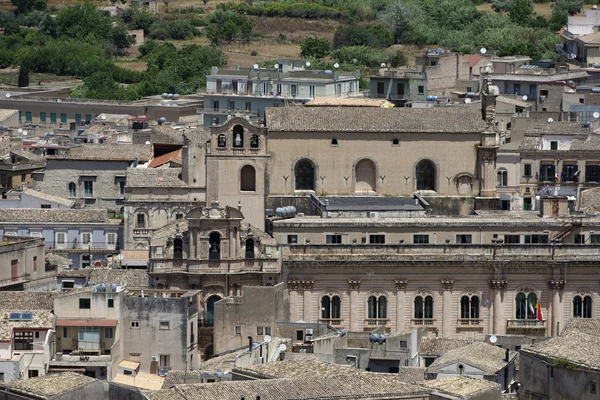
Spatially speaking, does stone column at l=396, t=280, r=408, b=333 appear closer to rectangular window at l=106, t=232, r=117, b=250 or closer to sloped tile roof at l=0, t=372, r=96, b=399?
sloped tile roof at l=0, t=372, r=96, b=399

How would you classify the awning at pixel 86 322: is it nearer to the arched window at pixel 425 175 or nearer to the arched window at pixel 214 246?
the arched window at pixel 214 246

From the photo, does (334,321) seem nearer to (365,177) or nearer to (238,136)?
(238,136)

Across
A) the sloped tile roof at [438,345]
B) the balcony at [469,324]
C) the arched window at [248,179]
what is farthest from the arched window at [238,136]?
the sloped tile roof at [438,345]

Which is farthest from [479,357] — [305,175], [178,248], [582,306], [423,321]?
[305,175]

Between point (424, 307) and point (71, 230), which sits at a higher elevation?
point (71, 230)

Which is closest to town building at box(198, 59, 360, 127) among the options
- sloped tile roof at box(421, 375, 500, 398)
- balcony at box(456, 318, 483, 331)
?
balcony at box(456, 318, 483, 331)

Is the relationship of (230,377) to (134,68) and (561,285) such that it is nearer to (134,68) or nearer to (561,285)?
(561,285)
